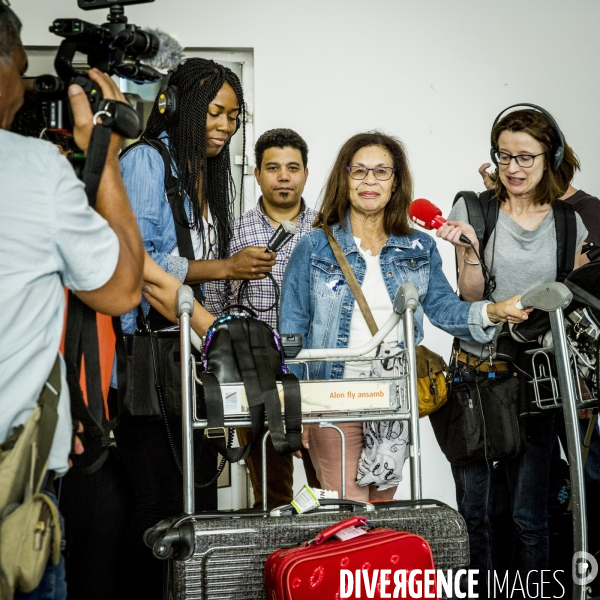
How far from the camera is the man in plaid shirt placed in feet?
A: 11.2

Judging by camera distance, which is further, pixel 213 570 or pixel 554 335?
pixel 554 335

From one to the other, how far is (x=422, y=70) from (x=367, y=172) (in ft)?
6.41

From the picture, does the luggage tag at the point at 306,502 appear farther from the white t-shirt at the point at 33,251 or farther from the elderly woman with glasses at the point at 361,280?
the white t-shirt at the point at 33,251

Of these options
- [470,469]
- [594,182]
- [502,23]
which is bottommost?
[470,469]

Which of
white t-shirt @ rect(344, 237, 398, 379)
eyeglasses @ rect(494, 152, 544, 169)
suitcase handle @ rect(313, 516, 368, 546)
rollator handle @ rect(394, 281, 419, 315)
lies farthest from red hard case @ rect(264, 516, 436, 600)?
eyeglasses @ rect(494, 152, 544, 169)

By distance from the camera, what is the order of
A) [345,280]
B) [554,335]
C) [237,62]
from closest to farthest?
[554,335]
[345,280]
[237,62]

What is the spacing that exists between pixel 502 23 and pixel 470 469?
9.07ft

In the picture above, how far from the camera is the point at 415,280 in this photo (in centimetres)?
302

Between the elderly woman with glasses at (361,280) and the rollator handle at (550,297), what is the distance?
0.44 feet

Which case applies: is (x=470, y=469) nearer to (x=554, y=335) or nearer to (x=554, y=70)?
(x=554, y=335)

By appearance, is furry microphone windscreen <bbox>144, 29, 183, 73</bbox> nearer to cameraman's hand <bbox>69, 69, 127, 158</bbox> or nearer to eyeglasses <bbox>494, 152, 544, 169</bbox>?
cameraman's hand <bbox>69, 69, 127, 158</bbox>

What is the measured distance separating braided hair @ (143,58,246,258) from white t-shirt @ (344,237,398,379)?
50cm

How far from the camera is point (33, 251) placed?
154 centimetres

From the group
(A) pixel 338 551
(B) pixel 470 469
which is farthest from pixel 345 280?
(A) pixel 338 551
